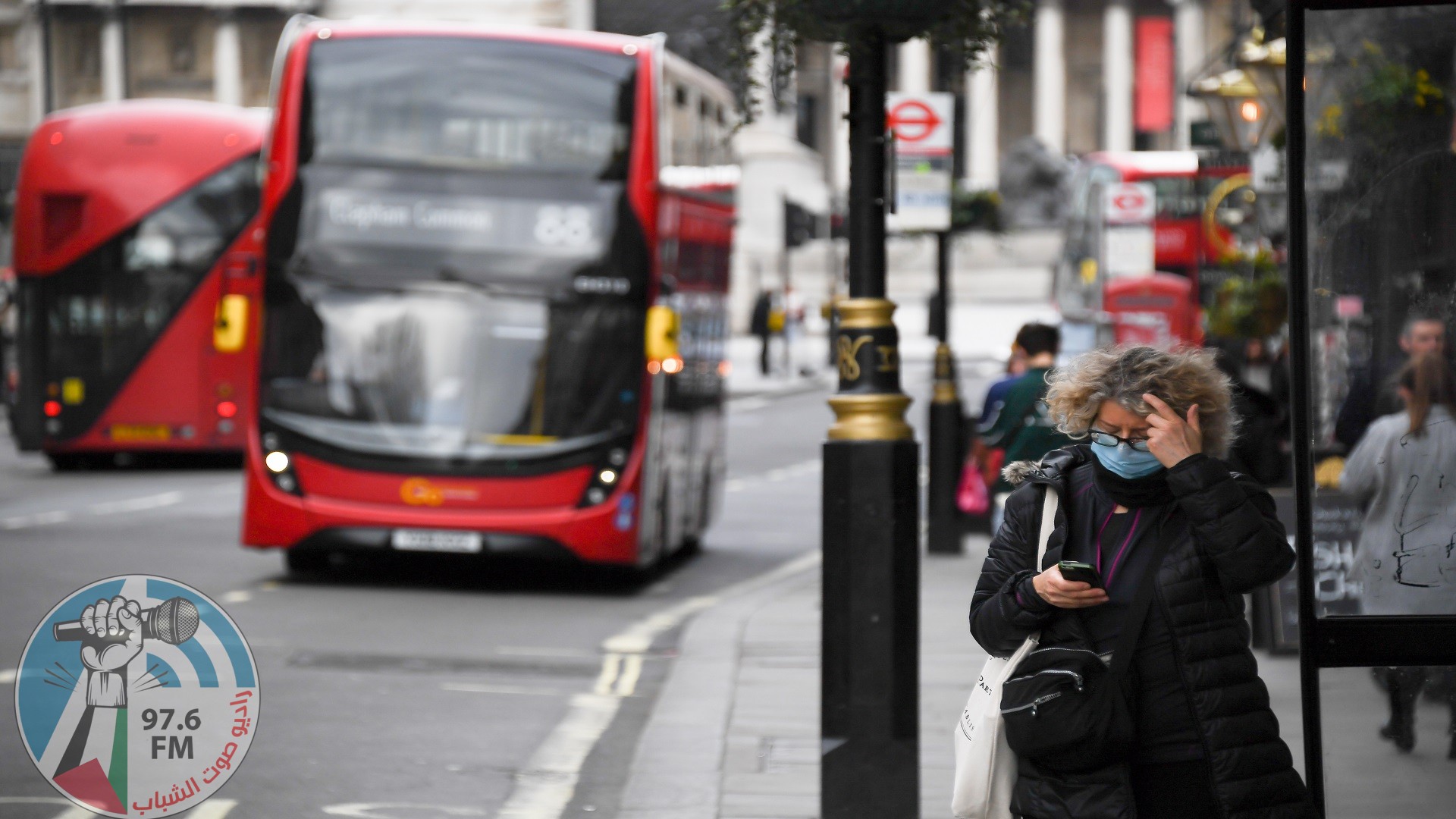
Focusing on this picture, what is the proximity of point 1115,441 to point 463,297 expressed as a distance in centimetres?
864

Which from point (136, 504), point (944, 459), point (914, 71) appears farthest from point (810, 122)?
point (944, 459)

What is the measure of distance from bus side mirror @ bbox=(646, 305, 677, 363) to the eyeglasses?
8385 mm

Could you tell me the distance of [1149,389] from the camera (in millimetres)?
3680

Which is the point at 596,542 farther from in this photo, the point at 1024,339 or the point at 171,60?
the point at 171,60

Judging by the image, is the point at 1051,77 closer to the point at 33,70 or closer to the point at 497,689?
the point at 33,70

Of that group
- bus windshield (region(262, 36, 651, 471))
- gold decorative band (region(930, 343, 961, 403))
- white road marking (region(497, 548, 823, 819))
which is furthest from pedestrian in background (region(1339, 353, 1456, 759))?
gold decorative band (region(930, 343, 961, 403))

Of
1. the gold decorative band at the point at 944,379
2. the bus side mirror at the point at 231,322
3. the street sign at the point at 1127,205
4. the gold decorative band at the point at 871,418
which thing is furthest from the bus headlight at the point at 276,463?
the street sign at the point at 1127,205

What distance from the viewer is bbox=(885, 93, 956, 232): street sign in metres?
13.8

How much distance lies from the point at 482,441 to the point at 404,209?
150 cm

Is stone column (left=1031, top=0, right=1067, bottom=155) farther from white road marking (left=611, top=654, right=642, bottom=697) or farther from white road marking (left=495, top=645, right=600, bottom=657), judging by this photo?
white road marking (left=611, top=654, right=642, bottom=697)

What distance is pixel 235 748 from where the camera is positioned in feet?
14.5

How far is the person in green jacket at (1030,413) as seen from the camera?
8758mm

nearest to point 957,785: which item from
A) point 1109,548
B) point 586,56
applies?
point 1109,548

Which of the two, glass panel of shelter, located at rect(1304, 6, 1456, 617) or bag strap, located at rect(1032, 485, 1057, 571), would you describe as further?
glass panel of shelter, located at rect(1304, 6, 1456, 617)
